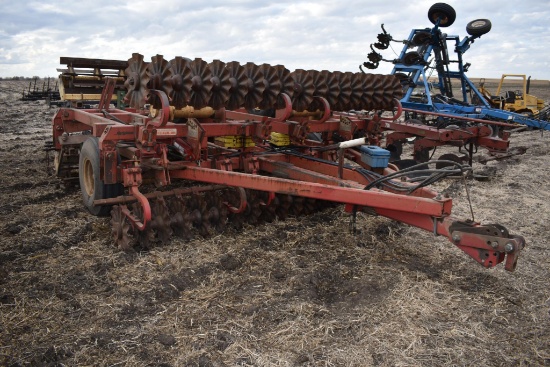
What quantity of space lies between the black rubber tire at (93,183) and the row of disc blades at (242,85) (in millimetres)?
882

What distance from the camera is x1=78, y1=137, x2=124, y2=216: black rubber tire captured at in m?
4.84

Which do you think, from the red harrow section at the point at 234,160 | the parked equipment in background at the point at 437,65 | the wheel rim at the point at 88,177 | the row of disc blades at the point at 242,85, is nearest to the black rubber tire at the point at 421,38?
the parked equipment in background at the point at 437,65

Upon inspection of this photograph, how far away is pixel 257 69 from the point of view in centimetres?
482

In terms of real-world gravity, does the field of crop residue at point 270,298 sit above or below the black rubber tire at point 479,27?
below

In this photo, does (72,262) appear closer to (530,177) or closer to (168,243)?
(168,243)

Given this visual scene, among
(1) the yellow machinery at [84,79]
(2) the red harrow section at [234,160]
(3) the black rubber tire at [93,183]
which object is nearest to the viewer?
(2) the red harrow section at [234,160]

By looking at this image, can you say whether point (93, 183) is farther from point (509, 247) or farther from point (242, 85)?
point (509, 247)

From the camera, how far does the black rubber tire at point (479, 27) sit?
12359mm

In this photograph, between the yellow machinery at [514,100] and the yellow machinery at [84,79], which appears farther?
the yellow machinery at [514,100]

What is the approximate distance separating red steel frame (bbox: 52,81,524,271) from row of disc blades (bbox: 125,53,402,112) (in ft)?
0.60

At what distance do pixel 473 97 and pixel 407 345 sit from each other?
39.6 feet

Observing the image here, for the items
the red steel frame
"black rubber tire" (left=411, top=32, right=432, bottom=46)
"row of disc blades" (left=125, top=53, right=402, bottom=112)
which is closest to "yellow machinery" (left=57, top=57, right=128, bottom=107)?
the red steel frame

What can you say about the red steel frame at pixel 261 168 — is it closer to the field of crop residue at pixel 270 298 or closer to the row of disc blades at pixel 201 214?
the row of disc blades at pixel 201 214

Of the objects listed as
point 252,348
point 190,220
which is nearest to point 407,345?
point 252,348
